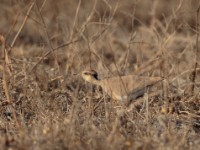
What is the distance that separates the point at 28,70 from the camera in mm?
5773

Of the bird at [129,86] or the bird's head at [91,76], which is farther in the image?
the bird's head at [91,76]

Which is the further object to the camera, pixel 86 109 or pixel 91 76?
pixel 91 76

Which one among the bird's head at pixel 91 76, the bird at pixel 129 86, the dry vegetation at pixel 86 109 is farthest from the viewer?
the bird's head at pixel 91 76

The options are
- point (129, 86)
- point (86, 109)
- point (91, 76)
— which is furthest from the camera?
point (91, 76)

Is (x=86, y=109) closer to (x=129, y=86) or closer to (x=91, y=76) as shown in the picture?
(x=129, y=86)

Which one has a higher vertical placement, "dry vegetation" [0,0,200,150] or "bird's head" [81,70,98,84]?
"bird's head" [81,70,98,84]

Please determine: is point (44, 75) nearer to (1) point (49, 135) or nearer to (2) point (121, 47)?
(1) point (49, 135)

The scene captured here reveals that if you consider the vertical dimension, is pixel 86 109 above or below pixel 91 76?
below

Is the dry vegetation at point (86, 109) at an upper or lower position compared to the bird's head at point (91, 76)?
lower

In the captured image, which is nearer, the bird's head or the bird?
the bird

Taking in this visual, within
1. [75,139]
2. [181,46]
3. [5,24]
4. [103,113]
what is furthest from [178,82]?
[5,24]

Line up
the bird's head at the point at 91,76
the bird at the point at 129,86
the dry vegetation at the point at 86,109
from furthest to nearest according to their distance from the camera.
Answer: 1. the bird's head at the point at 91,76
2. the bird at the point at 129,86
3. the dry vegetation at the point at 86,109

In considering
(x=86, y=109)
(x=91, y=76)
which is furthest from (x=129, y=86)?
(x=86, y=109)

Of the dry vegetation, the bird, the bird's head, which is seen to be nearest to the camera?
the dry vegetation
